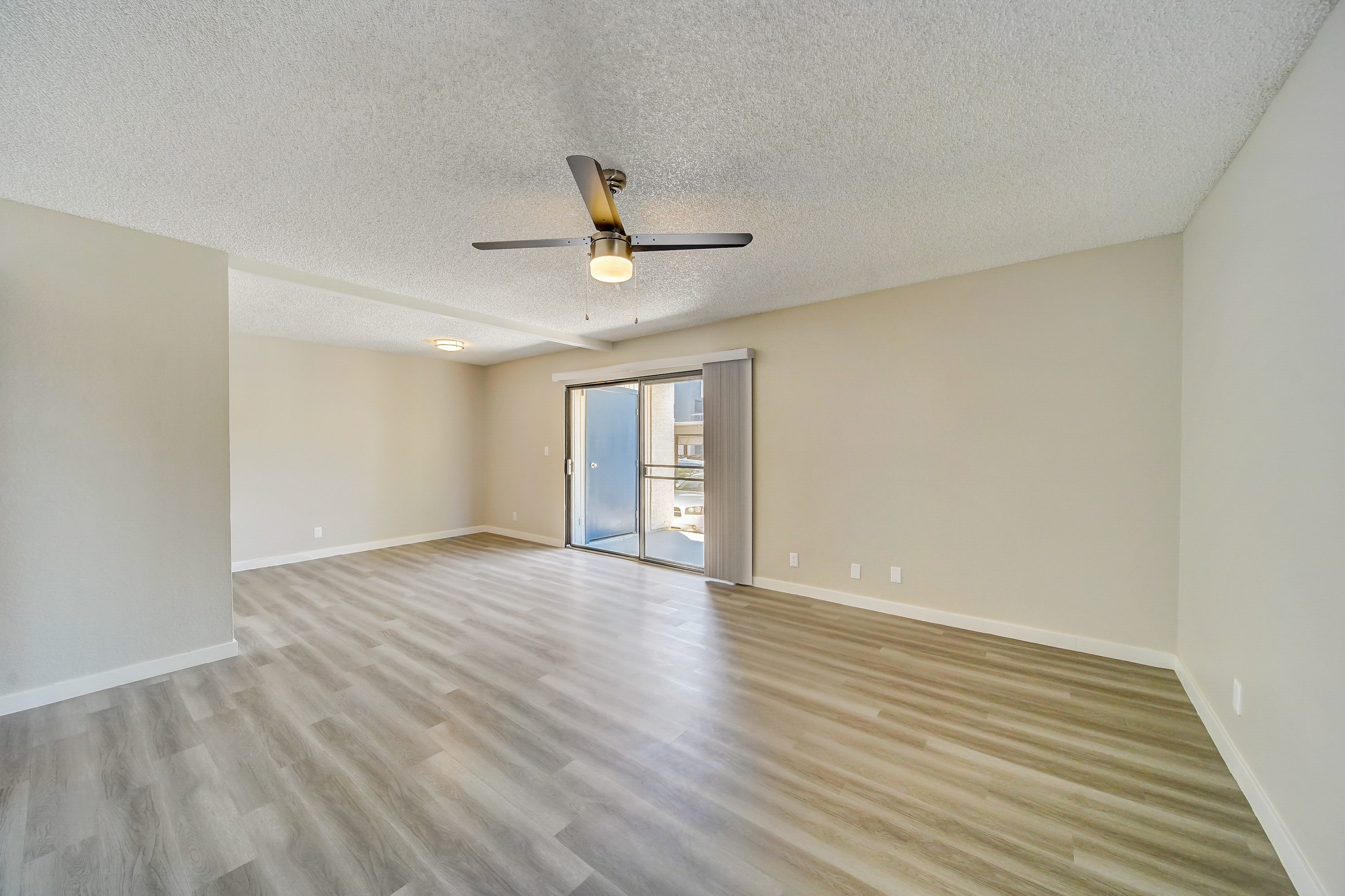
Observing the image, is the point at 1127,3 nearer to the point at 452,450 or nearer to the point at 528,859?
the point at 528,859

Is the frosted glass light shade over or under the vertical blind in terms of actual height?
over

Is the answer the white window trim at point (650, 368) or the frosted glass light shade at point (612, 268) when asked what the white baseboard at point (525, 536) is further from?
the frosted glass light shade at point (612, 268)

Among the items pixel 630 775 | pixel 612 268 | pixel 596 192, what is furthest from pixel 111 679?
pixel 596 192

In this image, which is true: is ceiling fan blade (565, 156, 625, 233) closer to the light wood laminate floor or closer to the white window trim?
the light wood laminate floor

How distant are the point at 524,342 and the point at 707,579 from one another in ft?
11.2

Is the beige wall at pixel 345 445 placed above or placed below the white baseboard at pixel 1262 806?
above

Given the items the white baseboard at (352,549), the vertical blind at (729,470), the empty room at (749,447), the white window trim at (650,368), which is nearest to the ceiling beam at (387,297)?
the empty room at (749,447)

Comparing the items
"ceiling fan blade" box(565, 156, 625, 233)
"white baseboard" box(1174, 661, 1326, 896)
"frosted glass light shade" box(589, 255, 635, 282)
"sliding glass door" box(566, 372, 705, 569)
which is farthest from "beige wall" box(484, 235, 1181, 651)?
"ceiling fan blade" box(565, 156, 625, 233)

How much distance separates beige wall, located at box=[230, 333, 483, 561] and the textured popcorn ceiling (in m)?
2.91

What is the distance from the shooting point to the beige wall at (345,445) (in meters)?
5.19

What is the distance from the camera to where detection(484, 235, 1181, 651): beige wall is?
9.52 ft

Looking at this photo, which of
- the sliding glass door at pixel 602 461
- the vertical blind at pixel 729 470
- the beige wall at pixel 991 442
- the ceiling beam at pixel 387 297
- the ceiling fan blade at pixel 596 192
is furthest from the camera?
the sliding glass door at pixel 602 461

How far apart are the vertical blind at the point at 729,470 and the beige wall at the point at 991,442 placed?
4.8 inches

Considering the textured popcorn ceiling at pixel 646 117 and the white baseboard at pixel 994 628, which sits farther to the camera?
the white baseboard at pixel 994 628
